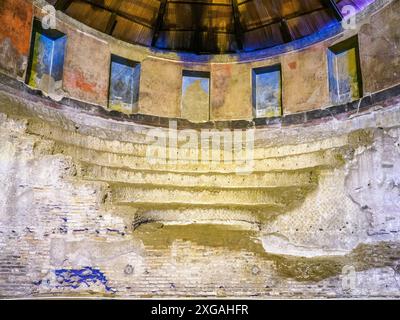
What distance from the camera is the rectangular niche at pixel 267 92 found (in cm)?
1092

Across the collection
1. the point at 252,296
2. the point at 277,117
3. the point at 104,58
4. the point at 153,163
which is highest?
the point at 104,58

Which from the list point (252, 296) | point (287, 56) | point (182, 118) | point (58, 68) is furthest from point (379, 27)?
point (58, 68)

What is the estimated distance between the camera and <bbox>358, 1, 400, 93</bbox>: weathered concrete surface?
8391mm

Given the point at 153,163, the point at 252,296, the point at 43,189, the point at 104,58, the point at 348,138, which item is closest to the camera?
the point at 252,296

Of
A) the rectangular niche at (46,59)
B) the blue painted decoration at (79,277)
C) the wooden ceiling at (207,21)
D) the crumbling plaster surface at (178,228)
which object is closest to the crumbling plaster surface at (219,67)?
the rectangular niche at (46,59)

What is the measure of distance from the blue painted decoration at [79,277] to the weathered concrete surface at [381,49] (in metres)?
6.75

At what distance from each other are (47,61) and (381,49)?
25.1 feet

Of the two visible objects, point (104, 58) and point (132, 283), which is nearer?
point (132, 283)

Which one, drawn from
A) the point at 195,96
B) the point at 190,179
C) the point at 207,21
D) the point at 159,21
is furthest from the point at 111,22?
the point at 190,179

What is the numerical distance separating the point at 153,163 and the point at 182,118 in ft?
6.98

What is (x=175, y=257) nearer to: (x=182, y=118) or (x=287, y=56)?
(x=182, y=118)

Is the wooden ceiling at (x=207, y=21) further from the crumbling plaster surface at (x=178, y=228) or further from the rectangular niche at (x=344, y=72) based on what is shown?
the crumbling plaster surface at (x=178, y=228)

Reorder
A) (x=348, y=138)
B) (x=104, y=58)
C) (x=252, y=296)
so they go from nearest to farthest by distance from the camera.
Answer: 1. (x=252, y=296)
2. (x=348, y=138)
3. (x=104, y=58)

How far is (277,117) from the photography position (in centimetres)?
Answer: 1039
